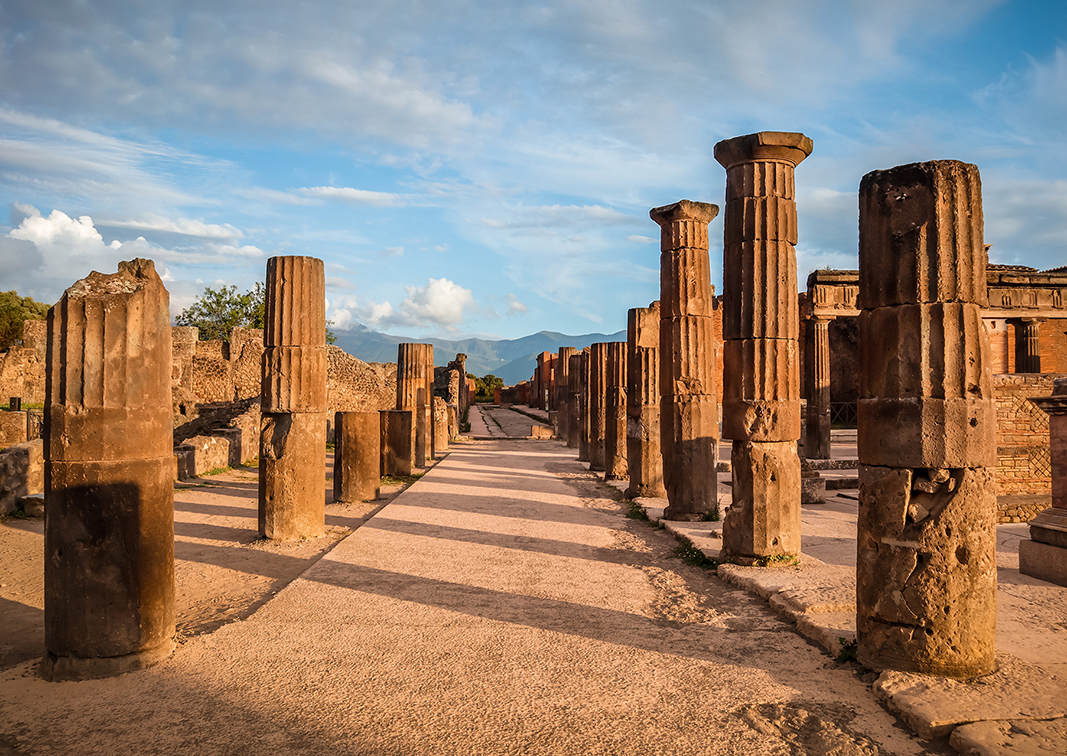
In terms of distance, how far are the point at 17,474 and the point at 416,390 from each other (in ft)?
30.3

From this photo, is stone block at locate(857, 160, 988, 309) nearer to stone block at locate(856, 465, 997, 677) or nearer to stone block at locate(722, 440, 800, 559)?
stone block at locate(856, 465, 997, 677)

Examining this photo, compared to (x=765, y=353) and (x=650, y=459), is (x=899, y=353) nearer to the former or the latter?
(x=765, y=353)

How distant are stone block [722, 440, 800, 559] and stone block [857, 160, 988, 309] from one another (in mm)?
2933

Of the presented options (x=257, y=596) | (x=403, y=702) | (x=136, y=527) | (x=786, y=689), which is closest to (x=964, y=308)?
(x=786, y=689)

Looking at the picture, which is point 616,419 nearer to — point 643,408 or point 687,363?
point 643,408

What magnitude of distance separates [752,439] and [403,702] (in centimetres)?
466

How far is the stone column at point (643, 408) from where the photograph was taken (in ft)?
38.4

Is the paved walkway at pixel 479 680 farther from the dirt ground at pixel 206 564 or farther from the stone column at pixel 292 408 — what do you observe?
the stone column at pixel 292 408

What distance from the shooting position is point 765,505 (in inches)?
277

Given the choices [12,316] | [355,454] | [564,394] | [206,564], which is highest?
[12,316]

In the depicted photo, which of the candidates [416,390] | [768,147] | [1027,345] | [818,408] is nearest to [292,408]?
[768,147]

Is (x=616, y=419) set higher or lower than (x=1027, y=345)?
lower

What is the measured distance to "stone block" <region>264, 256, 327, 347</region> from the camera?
8664mm

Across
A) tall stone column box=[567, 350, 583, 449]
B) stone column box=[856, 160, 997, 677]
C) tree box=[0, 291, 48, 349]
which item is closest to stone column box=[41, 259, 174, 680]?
stone column box=[856, 160, 997, 677]
